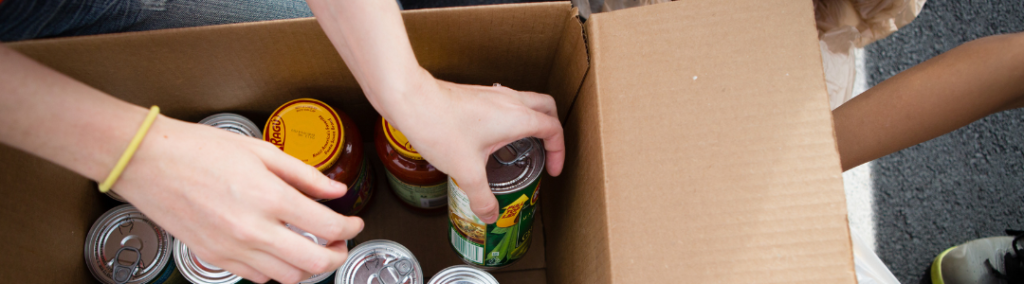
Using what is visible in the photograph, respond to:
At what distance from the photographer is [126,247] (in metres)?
0.69

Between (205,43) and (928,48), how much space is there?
1.62 meters

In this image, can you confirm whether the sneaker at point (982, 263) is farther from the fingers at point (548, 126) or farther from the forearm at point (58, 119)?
the forearm at point (58, 119)

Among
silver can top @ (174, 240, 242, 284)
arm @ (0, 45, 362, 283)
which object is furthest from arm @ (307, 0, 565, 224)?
silver can top @ (174, 240, 242, 284)

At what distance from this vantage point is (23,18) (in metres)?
0.54

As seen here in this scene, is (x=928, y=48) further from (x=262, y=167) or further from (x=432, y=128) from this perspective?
(x=262, y=167)

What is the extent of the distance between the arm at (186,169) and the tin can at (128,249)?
30 cm

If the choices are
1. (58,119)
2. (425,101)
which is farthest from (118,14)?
(425,101)

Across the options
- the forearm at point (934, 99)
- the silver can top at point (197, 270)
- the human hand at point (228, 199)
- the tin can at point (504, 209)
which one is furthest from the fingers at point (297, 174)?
the forearm at point (934, 99)

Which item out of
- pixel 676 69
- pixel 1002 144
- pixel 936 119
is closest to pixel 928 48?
pixel 1002 144

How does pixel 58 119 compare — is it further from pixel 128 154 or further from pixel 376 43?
pixel 376 43

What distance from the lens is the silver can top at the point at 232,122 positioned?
72 centimetres

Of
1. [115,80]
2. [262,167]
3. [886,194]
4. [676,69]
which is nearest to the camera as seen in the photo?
[262,167]

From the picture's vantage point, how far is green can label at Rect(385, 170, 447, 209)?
765mm

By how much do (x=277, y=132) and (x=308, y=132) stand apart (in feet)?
0.13
